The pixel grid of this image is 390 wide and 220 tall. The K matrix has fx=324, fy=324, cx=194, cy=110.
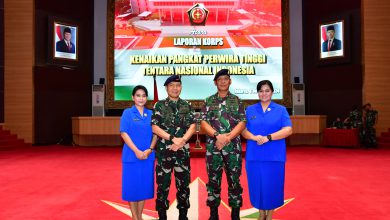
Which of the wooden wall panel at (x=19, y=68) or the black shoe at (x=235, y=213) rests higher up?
the wooden wall panel at (x=19, y=68)

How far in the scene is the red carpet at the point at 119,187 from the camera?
308cm

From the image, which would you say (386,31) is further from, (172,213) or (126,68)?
(172,213)

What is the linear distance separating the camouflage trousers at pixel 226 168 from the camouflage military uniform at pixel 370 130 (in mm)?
7181

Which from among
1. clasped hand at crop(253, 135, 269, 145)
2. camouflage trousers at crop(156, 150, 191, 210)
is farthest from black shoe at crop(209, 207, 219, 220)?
clasped hand at crop(253, 135, 269, 145)

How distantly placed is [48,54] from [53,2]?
1555 mm

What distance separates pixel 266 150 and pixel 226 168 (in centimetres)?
35

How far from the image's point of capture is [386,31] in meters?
9.06

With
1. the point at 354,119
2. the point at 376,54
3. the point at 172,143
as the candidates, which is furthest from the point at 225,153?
the point at 376,54

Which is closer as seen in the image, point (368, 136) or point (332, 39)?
point (368, 136)

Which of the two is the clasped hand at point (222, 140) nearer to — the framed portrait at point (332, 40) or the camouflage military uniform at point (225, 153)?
the camouflage military uniform at point (225, 153)

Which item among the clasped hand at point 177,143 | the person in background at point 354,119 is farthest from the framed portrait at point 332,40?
the clasped hand at point 177,143

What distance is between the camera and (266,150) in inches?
94.3

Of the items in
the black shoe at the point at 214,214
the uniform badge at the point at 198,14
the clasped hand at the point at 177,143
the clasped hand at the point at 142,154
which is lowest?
the black shoe at the point at 214,214

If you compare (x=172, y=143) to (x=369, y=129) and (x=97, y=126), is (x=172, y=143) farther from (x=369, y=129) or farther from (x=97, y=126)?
(x=369, y=129)
